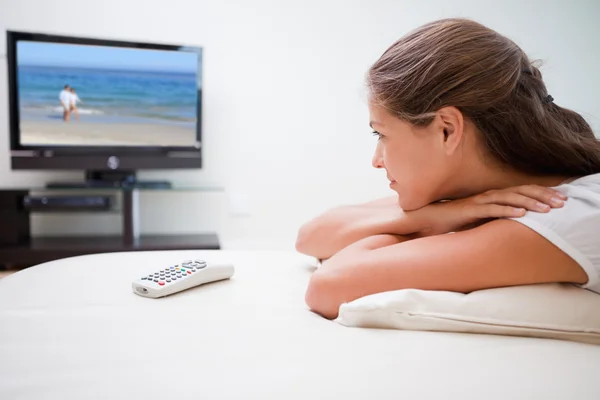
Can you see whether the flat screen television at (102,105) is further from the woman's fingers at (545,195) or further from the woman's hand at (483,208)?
the woman's fingers at (545,195)

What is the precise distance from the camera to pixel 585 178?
2.85 ft

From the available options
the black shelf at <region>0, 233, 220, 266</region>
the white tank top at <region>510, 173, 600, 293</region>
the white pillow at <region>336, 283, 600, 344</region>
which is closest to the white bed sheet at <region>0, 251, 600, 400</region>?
the white pillow at <region>336, 283, 600, 344</region>

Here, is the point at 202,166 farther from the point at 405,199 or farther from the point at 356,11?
the point at 405,199

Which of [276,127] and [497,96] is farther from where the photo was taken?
[276,127]

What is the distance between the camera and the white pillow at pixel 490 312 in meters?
0.74

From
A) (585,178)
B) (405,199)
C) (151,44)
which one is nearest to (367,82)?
(405,199)

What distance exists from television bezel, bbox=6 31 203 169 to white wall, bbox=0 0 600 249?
29 cm

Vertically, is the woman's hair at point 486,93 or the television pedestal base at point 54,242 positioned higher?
the woman's hair at point 486,93

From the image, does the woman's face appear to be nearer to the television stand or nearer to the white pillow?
the white pillow

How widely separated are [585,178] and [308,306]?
50 cm

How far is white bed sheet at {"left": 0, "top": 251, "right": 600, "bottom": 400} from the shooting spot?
57 cm

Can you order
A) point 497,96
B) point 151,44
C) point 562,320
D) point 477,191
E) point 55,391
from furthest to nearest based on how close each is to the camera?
point 151,44 → point 477,191 → point 497,96 → point 562,320 → point 55,391

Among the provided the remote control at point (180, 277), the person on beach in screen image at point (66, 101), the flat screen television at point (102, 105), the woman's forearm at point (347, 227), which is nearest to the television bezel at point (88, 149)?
the flat screen television at point (102, 105)

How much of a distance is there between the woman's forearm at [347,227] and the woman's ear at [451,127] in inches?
7.5
